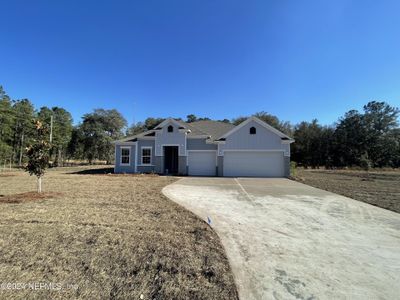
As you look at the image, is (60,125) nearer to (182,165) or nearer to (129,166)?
(129,166)

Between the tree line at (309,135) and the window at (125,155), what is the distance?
75.3 ft

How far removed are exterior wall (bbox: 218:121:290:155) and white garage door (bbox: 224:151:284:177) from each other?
0.48m

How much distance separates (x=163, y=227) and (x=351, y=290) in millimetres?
3640

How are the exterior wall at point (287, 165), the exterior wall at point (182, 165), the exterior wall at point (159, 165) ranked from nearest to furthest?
the exterior wall at point (287, 165)
the exterior wall at point (182, 165)
the exterior wall at point (159, 165)

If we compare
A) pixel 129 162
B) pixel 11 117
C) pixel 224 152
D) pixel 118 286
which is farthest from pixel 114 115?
pixel 118 286

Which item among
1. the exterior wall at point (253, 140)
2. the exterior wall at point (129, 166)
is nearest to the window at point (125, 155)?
the exterior wall at point (129, 166)

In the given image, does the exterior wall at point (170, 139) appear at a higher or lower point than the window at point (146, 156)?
higher

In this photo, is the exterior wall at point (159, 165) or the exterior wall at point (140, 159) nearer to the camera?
the exterior wall at point (159, 165)

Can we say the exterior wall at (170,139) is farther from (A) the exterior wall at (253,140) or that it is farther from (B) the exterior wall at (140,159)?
(A) the exterior wall at (253,140)

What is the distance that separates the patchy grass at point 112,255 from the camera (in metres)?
2.77

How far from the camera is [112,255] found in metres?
3.67

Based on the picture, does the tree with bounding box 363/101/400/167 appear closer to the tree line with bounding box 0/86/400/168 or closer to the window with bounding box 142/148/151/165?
the tree line with bounding box 0/86/400/168

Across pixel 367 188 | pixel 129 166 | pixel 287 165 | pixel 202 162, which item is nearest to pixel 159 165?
pixel 129 166

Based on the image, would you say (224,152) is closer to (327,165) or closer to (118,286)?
(118,286)
